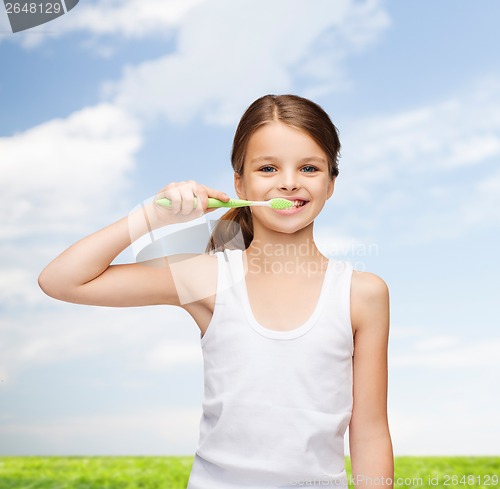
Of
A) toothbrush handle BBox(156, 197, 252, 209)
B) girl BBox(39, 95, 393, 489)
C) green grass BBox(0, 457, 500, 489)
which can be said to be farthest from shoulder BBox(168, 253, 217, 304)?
green grass BBox(0, 457, 500, 489)

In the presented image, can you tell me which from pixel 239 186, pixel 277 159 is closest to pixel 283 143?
pixel 277 159

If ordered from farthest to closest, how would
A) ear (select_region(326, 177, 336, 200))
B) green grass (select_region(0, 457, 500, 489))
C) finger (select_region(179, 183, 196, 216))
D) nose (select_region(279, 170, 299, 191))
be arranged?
green grass (select_region(0, 457, 500, 489))
ear (select_region(326, 177, 336, 200))
nose (select_region(279, 170, 299, 191))
finger (select_region(179, 183, 196, 216))

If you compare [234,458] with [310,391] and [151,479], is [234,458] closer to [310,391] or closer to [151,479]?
[310,391]

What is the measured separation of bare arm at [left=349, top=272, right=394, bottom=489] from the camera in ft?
4.34

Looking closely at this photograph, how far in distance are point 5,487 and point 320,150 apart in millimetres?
2082

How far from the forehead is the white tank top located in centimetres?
27

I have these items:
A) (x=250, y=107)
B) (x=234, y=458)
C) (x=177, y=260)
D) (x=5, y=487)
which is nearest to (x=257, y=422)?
(x=234, y=458)

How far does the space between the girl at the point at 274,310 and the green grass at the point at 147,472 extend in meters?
1.45

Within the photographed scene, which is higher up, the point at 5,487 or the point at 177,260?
the point at 177,260

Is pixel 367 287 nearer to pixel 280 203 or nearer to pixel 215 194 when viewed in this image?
pixel 280 203

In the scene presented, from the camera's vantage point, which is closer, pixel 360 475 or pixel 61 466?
pixel 360 475

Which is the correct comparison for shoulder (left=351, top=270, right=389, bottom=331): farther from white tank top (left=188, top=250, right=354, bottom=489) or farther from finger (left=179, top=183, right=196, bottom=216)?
finger (left=179, top=183, right=196, bottom=216)

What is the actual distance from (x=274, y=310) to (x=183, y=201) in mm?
276

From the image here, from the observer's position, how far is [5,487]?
108 inches
